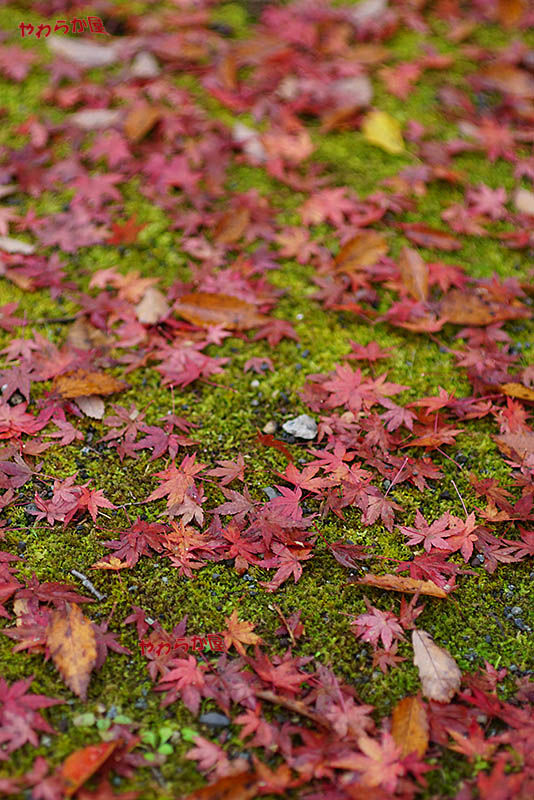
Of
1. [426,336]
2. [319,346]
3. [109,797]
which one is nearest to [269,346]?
[319,346]

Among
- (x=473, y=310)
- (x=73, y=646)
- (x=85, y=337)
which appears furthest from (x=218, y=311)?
(x=73, y=646)

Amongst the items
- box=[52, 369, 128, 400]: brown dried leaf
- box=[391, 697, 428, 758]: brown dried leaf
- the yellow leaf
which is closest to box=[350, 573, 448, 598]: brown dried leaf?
box=[391, 697, 428, 758]: brown dried leaf

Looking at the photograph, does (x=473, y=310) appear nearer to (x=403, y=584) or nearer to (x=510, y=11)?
(x=403, y=584)

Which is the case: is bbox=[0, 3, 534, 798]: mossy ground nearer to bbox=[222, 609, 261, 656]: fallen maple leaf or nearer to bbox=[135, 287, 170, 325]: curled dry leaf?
bbox=[222, 609, 261, 656]: fallen maple leaf

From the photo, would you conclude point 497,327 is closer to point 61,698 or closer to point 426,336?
point 426,336

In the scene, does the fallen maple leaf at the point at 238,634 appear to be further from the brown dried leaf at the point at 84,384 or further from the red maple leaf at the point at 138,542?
the brown dried leaf at the point at 84,384

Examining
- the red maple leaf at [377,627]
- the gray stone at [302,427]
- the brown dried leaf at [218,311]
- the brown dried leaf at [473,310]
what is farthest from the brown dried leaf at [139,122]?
the red maple leaf at [377,627]
